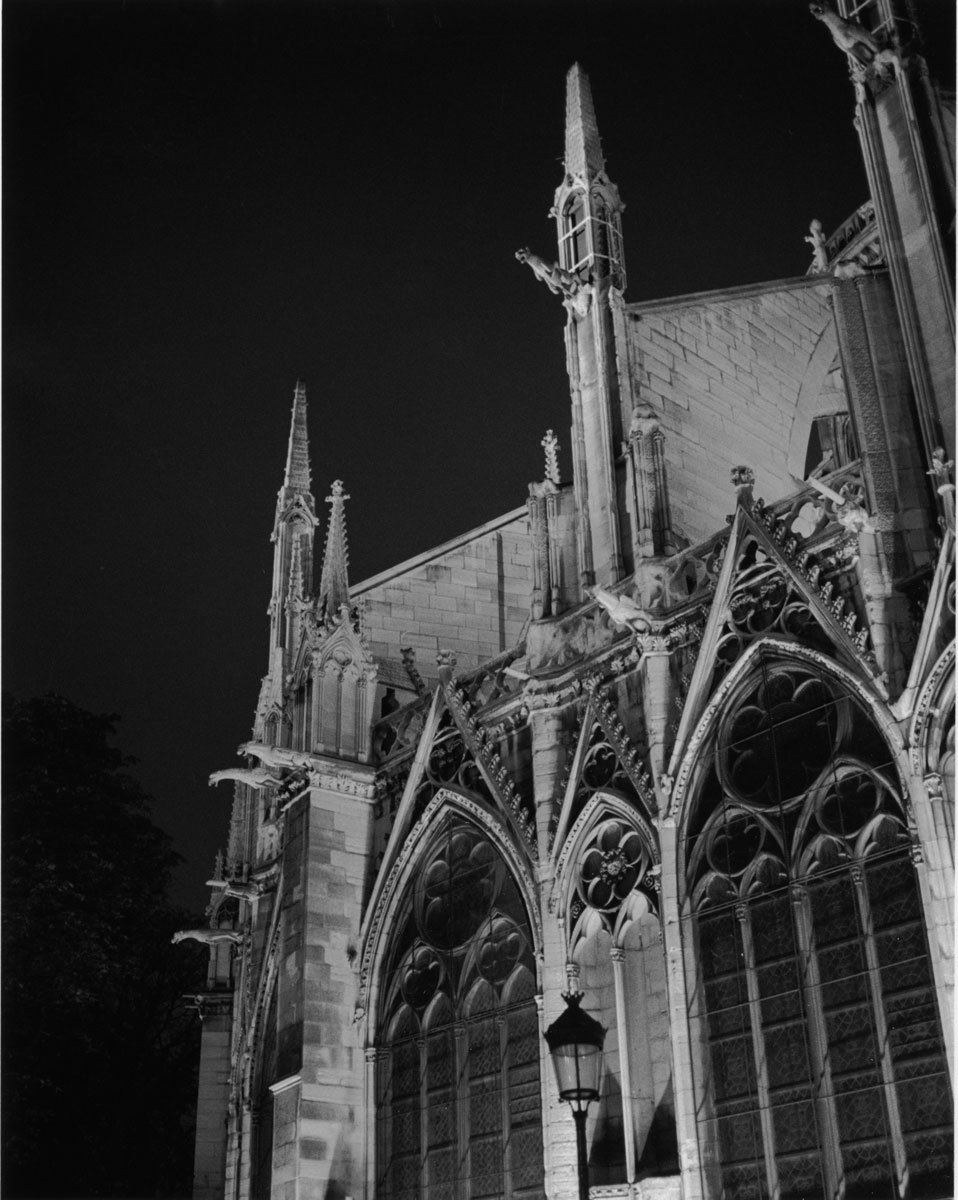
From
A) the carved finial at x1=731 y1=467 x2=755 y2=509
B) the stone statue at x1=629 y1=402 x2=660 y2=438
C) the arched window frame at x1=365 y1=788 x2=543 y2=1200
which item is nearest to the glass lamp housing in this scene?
the arched window frame at x1=365 y1=788 x2=543 y2=1200

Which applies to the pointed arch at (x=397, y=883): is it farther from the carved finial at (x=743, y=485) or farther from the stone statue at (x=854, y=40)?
the stone statue at (x=854, y=40)

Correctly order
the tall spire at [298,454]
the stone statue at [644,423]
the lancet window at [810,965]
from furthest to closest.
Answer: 1. the tall spire at [298,454]
2. the stone statue at [644,423]
3. the lancet window at [810,965]

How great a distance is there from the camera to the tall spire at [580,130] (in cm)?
2145

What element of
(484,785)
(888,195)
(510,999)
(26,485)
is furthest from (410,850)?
(888,195)

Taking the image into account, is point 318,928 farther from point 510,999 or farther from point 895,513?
point 895,513

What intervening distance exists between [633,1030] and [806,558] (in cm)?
518

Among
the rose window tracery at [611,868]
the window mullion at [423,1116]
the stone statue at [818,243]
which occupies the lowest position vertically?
the window mullion at [423,1116]

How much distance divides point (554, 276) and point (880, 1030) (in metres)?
10.8

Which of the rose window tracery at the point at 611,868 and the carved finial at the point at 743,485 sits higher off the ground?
the carved finial at the point at 743,485

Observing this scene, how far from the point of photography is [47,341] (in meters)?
18.6

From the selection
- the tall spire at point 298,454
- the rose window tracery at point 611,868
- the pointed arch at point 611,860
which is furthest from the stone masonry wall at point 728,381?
the tall spire at point 298,454

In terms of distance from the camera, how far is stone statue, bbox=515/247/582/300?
65.9 feet

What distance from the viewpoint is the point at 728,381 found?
21.2 m

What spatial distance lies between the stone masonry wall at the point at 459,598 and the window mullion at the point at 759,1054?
976 cm
